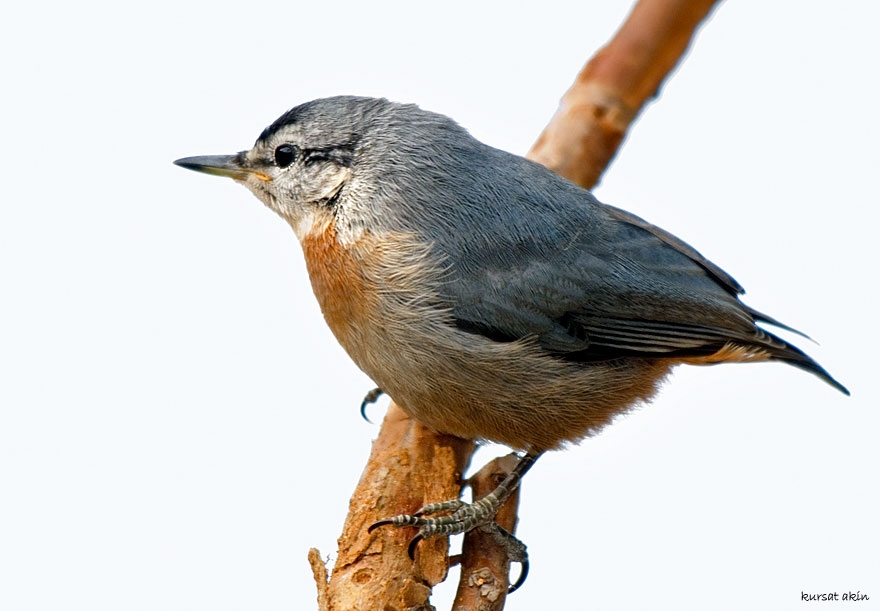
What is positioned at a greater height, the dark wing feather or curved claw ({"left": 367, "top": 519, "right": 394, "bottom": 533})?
the dark wing feather

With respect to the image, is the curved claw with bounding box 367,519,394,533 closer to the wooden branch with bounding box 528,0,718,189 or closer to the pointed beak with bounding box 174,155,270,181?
the pointed beak with bounding box 174,155,270,181

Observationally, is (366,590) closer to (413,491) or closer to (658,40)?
(413,491)

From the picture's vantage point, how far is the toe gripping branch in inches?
129

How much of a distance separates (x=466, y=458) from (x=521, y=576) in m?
0.47

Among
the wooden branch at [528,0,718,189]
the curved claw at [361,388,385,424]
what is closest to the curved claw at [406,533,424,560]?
the curved claw at [361,388,385,424]

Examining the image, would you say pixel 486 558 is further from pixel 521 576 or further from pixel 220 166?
pixel 220 166

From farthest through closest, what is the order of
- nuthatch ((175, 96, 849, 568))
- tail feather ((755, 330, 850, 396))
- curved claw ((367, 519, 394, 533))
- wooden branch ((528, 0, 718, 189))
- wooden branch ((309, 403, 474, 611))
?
1. wooden branch ((528, 0, 718, 189))
2. tail feather ((755, 330, 850, 396))
3. nuthatch ((175, 96, 849, 568))
4. curved claw ((367, 519, 394, 533))
5. wooden branch ((309, 403, 474, 611))

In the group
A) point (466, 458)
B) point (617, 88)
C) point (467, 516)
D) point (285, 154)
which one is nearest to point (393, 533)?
point (467, 516)

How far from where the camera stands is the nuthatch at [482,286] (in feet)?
11.2

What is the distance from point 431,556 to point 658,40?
2339 millimetres

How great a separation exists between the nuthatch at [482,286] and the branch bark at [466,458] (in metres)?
0.10

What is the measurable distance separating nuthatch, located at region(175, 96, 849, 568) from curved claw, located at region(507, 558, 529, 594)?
243 millimetres

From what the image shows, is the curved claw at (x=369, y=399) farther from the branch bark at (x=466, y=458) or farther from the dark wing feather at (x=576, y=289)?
the dark wing feather at (x=576, y=289)

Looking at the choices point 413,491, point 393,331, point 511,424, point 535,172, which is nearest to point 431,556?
point 413,491
